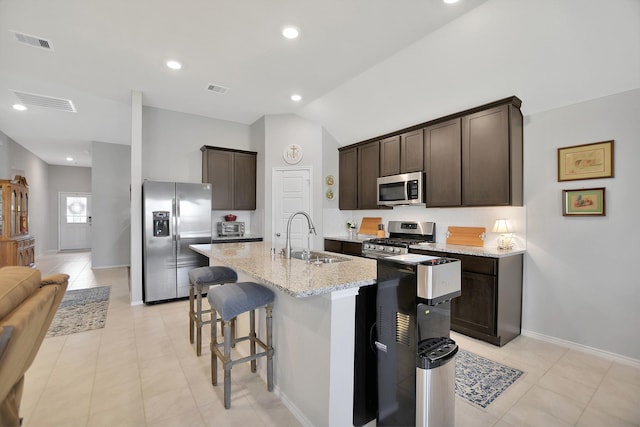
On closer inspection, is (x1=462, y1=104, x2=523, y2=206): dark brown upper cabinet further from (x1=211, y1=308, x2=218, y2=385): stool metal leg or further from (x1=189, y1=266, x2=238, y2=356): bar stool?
(x1=211, y1=308, x2=218, y2=385): stool metal leg

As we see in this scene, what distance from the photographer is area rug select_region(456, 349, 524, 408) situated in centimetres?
211

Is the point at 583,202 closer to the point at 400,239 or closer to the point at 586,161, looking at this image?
the point at 586,161

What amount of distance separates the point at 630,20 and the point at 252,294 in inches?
135

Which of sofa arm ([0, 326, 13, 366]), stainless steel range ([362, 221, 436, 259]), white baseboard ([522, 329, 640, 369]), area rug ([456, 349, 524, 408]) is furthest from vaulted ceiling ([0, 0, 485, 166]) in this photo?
white baseboard ([522, 329, 640, 369])

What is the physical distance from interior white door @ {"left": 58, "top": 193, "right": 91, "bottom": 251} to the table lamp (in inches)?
472

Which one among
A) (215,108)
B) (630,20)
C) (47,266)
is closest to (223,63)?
(215,108)

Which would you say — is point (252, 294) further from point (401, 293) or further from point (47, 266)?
point (47, 266)

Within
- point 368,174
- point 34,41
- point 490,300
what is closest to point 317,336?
point 490,300

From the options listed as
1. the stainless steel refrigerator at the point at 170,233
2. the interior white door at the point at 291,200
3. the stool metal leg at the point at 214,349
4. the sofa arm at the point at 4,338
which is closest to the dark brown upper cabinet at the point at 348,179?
the interior white door at the point at 291,200

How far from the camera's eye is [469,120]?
337cm

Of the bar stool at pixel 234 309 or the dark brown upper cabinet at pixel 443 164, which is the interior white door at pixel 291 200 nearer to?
the dark brown upper cabinet at pixel 443 164

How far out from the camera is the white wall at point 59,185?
31.4ft

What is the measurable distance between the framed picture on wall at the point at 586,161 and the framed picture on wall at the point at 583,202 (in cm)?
13

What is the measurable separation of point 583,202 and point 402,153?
203cm
